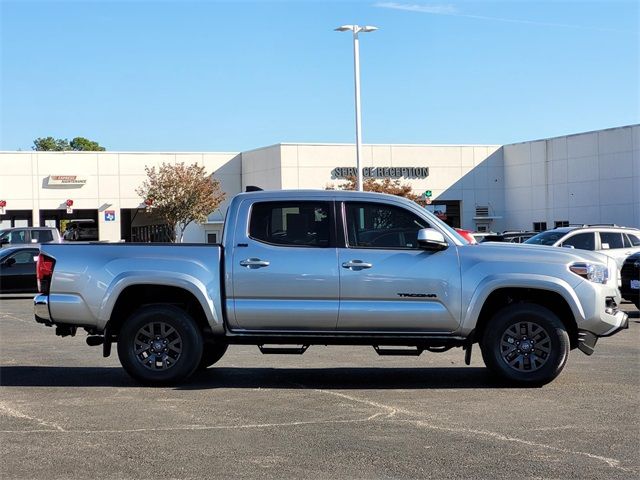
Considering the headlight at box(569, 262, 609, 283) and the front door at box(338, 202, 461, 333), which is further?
the headlight at box(569, 262, 609, 283)

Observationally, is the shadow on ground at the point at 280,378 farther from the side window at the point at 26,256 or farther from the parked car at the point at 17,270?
the side window at the point at 26,256

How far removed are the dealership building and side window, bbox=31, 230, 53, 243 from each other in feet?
70.0

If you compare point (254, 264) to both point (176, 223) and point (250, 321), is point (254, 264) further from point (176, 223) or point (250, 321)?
point (176, 223)

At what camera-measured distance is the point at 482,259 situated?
9031 millimetres

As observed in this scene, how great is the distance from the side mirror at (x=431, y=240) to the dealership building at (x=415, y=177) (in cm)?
4115

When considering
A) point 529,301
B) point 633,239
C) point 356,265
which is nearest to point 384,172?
point 633,239

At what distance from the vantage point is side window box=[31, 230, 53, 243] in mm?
29764

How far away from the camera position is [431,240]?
8.87m

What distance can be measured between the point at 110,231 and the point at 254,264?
45.9 metres

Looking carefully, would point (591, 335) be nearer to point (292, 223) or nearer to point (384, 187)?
point (292, 223)

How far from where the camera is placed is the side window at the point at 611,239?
2188 cm

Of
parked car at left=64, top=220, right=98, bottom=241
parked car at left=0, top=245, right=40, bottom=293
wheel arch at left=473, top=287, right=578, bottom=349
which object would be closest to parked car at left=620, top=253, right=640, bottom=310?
wheel arch at left=473, top=287, right=578, bottom=349

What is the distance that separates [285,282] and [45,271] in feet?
8.62

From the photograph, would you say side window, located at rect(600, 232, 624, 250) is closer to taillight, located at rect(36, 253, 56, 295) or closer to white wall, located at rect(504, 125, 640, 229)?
taillight, located at rect(36, 253, 56, 295)
